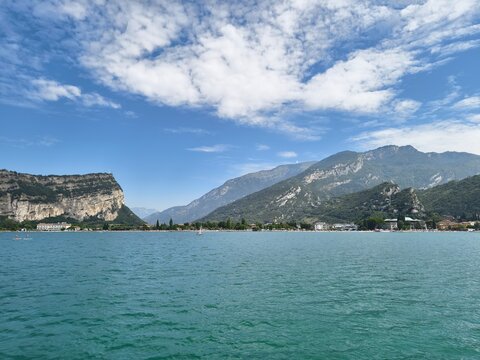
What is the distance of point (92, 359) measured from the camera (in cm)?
2258

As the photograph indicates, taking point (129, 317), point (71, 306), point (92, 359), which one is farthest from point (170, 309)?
point (92, 359)

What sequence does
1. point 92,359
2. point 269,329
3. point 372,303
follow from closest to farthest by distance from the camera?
point 92,359
point 269,329
point 372,303

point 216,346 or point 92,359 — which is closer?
point 92,359

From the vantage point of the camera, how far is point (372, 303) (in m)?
37.6

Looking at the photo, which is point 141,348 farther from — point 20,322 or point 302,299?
point 302,299

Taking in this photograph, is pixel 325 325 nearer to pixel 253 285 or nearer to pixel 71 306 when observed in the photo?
pixel 253 285

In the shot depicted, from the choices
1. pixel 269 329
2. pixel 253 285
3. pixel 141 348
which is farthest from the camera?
pixel 253 285

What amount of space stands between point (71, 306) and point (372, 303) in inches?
1178

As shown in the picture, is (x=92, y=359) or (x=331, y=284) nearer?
(x=92, y=359)

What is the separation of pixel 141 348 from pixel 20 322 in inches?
515

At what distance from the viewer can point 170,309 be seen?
3519 cm

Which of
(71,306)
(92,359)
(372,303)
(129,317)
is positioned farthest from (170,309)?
(372,303)

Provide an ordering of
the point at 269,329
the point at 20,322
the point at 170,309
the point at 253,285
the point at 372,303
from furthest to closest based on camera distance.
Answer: the point at 253,285
the point at 372,303
the point at 170,309
the point at 20,322
the point at 269,329

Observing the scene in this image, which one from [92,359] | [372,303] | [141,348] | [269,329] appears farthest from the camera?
[372,303]
